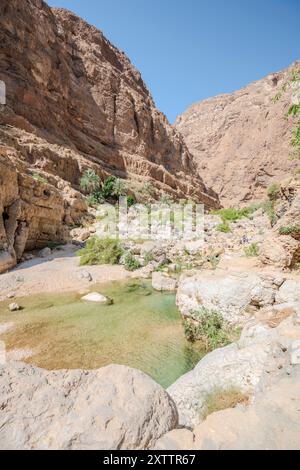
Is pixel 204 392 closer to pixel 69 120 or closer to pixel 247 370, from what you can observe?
pixel 247 370

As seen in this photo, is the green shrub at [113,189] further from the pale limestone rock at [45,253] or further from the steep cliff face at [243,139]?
the steep cliff face at [243,139]

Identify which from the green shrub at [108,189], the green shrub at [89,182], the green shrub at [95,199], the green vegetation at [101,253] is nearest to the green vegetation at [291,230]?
the green vegetation at [101,253]

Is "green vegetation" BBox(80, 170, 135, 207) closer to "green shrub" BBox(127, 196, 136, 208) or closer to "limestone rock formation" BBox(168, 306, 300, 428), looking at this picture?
"green shrub" BBox(127, 196, 136, 208)

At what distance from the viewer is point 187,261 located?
12875 mm

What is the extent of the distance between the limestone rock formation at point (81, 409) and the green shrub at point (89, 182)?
26523mm

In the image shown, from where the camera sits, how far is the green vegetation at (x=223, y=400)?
2713 millimetres

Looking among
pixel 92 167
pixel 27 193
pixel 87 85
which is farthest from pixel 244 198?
pixel 27 193

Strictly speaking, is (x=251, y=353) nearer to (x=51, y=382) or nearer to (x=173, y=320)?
(x=51, y=382)

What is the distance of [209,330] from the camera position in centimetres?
512

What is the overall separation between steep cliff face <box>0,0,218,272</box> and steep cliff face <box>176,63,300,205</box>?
25.0ft

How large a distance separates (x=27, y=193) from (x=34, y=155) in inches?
A: 544

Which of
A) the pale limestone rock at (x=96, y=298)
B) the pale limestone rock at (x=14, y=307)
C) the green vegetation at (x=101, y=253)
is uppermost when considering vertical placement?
the green vegetation at (x=101, y=253)

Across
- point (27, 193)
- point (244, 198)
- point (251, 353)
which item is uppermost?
point (244, 198)

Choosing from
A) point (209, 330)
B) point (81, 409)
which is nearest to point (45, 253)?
point (209, 330)
